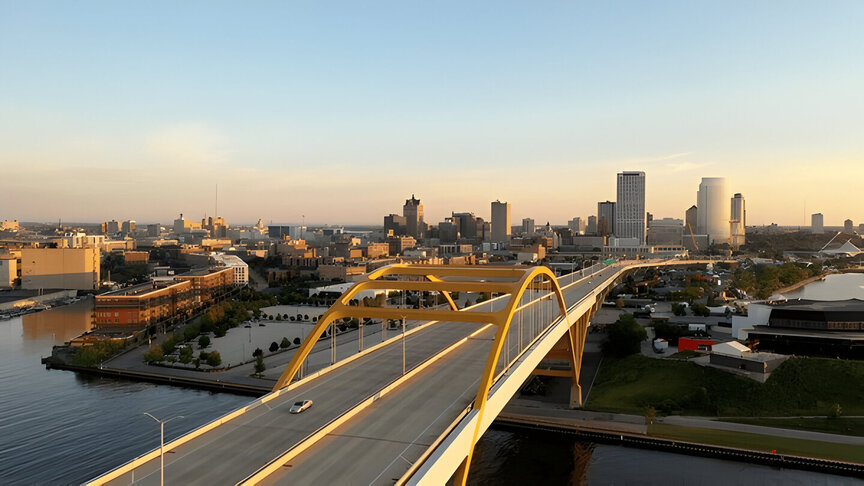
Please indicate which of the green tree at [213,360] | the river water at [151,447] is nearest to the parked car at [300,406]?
the river water at [151,447]

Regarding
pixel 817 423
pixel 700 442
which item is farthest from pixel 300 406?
pixel 817 423

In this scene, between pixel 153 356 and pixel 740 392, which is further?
pixel 153 356

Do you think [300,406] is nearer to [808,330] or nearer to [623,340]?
[623,340]

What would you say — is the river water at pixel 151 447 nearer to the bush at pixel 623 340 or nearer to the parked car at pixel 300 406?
the parked car at pixel 300 406

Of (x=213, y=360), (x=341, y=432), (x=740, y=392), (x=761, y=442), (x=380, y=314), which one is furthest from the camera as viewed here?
(x=213, y=360)

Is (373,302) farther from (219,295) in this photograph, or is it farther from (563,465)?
(563,465)

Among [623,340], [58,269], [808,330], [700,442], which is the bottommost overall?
[700,442]
